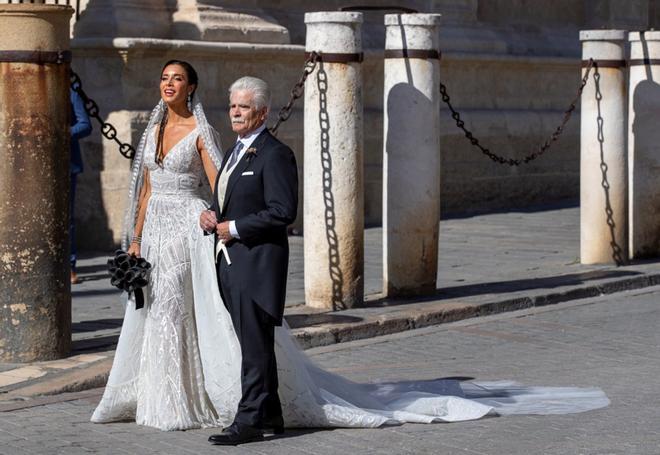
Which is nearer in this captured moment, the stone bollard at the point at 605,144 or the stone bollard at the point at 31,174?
the stone bollard at the point at 31,174

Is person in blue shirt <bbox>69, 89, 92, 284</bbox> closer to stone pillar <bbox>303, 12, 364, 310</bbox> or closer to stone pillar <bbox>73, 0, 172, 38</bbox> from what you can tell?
stone pillar <bbox>73, 0, 172, 38</bbox>

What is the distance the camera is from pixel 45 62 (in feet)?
28.8

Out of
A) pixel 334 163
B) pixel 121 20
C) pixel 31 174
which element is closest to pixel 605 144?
pixel 334 163

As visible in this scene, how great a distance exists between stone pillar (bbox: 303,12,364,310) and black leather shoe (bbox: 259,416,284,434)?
11.7 feet

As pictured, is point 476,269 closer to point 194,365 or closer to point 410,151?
point 410,151

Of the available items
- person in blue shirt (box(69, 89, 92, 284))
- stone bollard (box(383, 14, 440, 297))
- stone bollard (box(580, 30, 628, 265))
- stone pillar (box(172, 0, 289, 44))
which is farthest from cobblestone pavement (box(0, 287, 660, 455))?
stone pillar (box(172, 0, 289, 44))

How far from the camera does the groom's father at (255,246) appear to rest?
277 inches

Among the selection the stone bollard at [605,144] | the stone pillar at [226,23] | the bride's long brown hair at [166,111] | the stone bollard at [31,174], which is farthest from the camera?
the stone pillar at [226,23]

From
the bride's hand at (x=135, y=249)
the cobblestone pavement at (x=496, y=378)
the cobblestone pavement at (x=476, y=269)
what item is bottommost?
the cobblestone pavement at (x=496, y=378)

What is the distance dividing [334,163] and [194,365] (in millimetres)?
3391

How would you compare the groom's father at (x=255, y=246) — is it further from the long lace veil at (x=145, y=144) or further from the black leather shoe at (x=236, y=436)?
the long lace veil at (x=145, y=144)

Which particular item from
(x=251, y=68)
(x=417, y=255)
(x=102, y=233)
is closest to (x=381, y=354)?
(x=417, y=255)

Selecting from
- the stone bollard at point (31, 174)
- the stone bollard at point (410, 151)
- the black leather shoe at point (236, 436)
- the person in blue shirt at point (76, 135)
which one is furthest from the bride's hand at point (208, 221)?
the person in blue shirt at point (76, 135)

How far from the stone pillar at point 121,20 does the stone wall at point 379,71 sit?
0.5 inches
